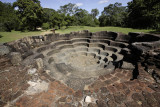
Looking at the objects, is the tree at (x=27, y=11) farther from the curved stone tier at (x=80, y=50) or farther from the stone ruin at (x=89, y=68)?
the stone ruin at (x=89, y=68)

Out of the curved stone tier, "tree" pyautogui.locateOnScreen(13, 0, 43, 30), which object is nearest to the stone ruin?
the curved stone tier

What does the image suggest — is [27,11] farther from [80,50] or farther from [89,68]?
[89,68]

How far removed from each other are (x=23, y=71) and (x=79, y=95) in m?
2.75

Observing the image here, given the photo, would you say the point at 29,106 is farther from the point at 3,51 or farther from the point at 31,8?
the point at 31,8

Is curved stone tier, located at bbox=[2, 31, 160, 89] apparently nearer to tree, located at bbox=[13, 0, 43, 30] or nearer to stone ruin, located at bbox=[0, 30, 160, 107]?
stone ruin, located at bbox=[0, 30, 160, 107]

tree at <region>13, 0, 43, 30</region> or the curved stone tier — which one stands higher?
tree at <region>13, 0, 43, 30</region>

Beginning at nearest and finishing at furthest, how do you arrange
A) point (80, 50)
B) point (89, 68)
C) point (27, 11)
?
point (89, 68) → point (80, 50) → point (27, 11)

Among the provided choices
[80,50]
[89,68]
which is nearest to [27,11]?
[80,50]

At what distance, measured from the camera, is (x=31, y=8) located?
66.2 ft

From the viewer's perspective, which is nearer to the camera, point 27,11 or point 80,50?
point 80,50

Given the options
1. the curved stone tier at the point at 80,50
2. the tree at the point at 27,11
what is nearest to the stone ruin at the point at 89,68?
the curved stone tier at the point at 80,50

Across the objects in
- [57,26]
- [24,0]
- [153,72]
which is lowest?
[153,72]

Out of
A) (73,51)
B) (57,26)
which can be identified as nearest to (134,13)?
(57,26)

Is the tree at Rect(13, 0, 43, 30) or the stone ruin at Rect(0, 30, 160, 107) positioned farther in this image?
the tree at Rect(13, 0, 43, 30)
